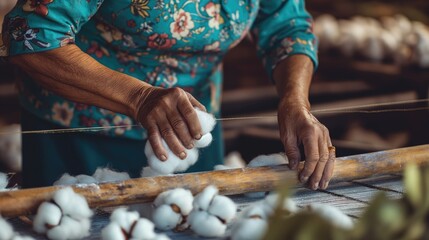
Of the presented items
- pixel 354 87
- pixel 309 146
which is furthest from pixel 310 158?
pixel 354 87

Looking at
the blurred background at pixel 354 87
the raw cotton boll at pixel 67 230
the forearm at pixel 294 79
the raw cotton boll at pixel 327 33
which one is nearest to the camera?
the raw cotton boll at pixel 67 230

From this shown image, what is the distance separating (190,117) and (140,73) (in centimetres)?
56

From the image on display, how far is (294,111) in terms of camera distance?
1.92 m

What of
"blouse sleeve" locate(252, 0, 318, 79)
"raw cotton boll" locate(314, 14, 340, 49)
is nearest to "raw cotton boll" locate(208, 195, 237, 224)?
"blouse sleeve" locate(252, 0, 318, 79)

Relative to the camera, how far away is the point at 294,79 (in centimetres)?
212

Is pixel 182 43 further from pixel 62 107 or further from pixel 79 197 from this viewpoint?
A: pixel 79 197

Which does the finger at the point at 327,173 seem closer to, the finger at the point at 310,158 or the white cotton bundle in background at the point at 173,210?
the finger at the point at 310,158

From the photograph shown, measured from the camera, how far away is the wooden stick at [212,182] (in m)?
1.46

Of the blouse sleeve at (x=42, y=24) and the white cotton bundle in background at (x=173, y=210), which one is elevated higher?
the blouse sleeve at (x=42, y=24)

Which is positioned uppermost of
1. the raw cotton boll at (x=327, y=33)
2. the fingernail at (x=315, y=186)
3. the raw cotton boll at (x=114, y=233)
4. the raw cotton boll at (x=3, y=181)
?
the raw cotton boll at (x=114, y=233)

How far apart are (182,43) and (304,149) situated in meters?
0.50

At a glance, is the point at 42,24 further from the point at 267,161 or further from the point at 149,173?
the point at 267,161

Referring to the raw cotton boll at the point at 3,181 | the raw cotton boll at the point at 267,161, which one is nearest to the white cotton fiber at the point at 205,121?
the raw cotton boll at the point at 267,161

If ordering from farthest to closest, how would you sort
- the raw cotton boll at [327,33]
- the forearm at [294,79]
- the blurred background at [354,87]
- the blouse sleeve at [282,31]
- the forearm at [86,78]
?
the raw cotton boll at [327,33]
the blurred background at [354,87]
the blouse sleeve at [282,31]
the forearm at [294,79]
the forearm at [86,78]
